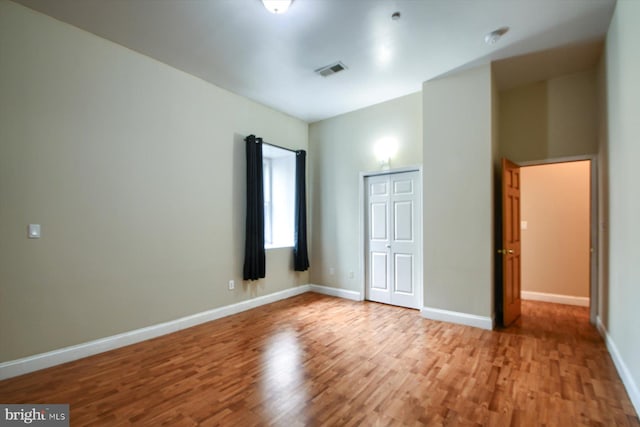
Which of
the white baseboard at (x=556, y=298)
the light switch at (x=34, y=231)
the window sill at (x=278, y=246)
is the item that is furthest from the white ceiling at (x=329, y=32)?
the white baseboard at (x=556, y=298)

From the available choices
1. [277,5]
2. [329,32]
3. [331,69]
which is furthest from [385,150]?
[277,5]

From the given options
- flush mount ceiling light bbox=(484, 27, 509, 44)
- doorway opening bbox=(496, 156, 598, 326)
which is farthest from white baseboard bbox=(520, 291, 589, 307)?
flush mount ceiling light bbox=(484, 27, 509, 44)

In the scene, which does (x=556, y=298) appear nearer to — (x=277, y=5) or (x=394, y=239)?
(x=394, y=239)

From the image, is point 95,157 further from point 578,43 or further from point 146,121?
point 578,43

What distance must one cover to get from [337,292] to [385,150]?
2.52m

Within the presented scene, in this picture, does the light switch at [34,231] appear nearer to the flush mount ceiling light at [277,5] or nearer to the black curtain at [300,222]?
the flush mount ceiling light at [277,5]

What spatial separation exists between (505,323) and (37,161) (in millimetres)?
5155

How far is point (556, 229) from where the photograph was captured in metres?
4.57

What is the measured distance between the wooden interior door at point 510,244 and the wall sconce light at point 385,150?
1.53 meters

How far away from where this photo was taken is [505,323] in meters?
3.53

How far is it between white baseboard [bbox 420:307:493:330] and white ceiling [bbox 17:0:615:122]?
9.88 feet

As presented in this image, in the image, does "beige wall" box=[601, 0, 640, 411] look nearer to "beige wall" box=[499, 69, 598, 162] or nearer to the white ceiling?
the white ceiling

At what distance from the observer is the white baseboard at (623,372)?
198 centimetres

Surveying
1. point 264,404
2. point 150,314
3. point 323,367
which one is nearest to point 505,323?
point 323,367
